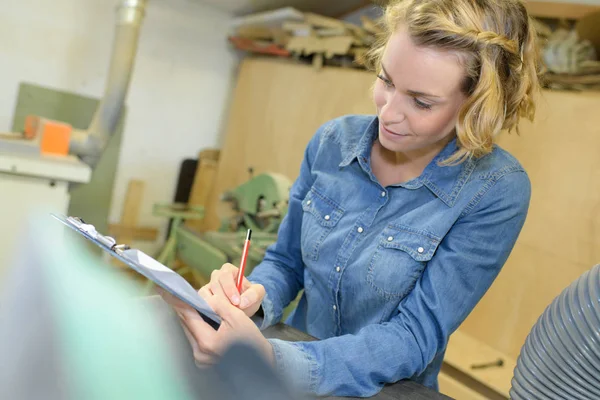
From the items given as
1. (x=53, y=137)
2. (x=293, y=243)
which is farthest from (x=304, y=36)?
(x=293, y=243)

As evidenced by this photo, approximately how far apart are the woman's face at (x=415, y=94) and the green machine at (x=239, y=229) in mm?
1259

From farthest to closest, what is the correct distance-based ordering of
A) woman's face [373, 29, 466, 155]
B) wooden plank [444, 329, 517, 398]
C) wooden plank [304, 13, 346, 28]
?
wooden plank [304, 13, 346, 28]
wooden plank [444, 329, 517, 398]
woman's face [373, 29, 466, 155]

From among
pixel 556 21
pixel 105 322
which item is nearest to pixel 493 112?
pixel 105 322

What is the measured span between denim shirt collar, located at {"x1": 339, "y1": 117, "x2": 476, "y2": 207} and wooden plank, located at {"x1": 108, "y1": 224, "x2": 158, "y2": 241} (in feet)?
8.70

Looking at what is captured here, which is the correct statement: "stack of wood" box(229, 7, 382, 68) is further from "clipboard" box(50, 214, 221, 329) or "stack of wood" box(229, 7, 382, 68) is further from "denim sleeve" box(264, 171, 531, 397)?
"clipboard" box(50, 214, 221, 329)

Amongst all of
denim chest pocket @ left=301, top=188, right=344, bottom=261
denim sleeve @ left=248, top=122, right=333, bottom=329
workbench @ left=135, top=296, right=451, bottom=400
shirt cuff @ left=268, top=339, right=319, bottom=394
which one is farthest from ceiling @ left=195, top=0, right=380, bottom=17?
shirt cuff @ left=268, top=339, right=319, bottom=394

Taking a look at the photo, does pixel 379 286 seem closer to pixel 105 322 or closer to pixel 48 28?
pixel 105 322

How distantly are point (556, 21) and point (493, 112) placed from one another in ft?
6.08

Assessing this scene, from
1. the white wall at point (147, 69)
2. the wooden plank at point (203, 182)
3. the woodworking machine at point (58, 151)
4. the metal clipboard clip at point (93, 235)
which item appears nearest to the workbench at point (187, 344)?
the metal clipboard clip at point (93, 235)

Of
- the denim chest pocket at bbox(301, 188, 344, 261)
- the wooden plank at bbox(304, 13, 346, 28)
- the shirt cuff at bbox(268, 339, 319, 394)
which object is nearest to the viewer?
the shirt cuff at bbox(268, 339, 319, 394)

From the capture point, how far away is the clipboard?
713 mm

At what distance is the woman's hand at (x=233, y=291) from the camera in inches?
38.5

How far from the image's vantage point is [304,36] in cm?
323

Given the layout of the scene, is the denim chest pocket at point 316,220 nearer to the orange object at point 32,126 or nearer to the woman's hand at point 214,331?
the woman's hand at point 214,331
